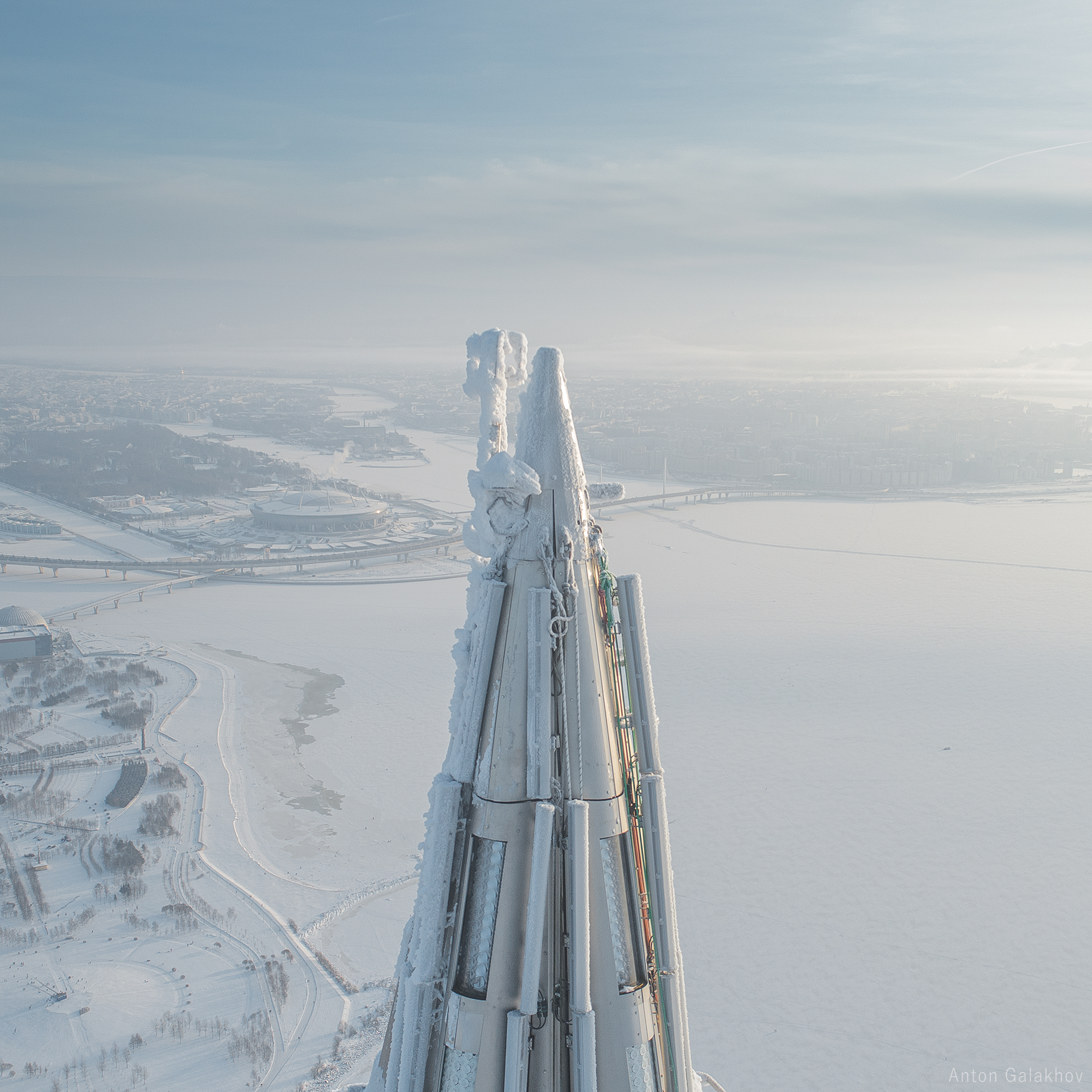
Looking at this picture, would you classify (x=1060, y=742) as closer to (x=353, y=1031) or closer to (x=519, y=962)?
(x=353, y=1031)

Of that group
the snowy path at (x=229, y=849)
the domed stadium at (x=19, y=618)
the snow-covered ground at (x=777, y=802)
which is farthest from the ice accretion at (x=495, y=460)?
the domed stadium at (x=19, y=618)

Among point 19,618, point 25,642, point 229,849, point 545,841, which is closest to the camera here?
point 545,841

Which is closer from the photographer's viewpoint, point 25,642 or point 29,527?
point 25,642

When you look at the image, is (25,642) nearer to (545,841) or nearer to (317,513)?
(317,513)

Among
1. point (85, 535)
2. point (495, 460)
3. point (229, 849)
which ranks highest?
point (495, 460)

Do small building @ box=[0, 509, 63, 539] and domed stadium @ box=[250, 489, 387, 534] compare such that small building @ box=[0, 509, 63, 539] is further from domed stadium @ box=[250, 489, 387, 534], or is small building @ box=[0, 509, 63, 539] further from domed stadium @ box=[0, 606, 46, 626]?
domed stadium @ box=[0, 606, 46, 626]

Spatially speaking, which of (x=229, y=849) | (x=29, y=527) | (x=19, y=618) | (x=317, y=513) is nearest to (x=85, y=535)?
(x=29, y=527)
